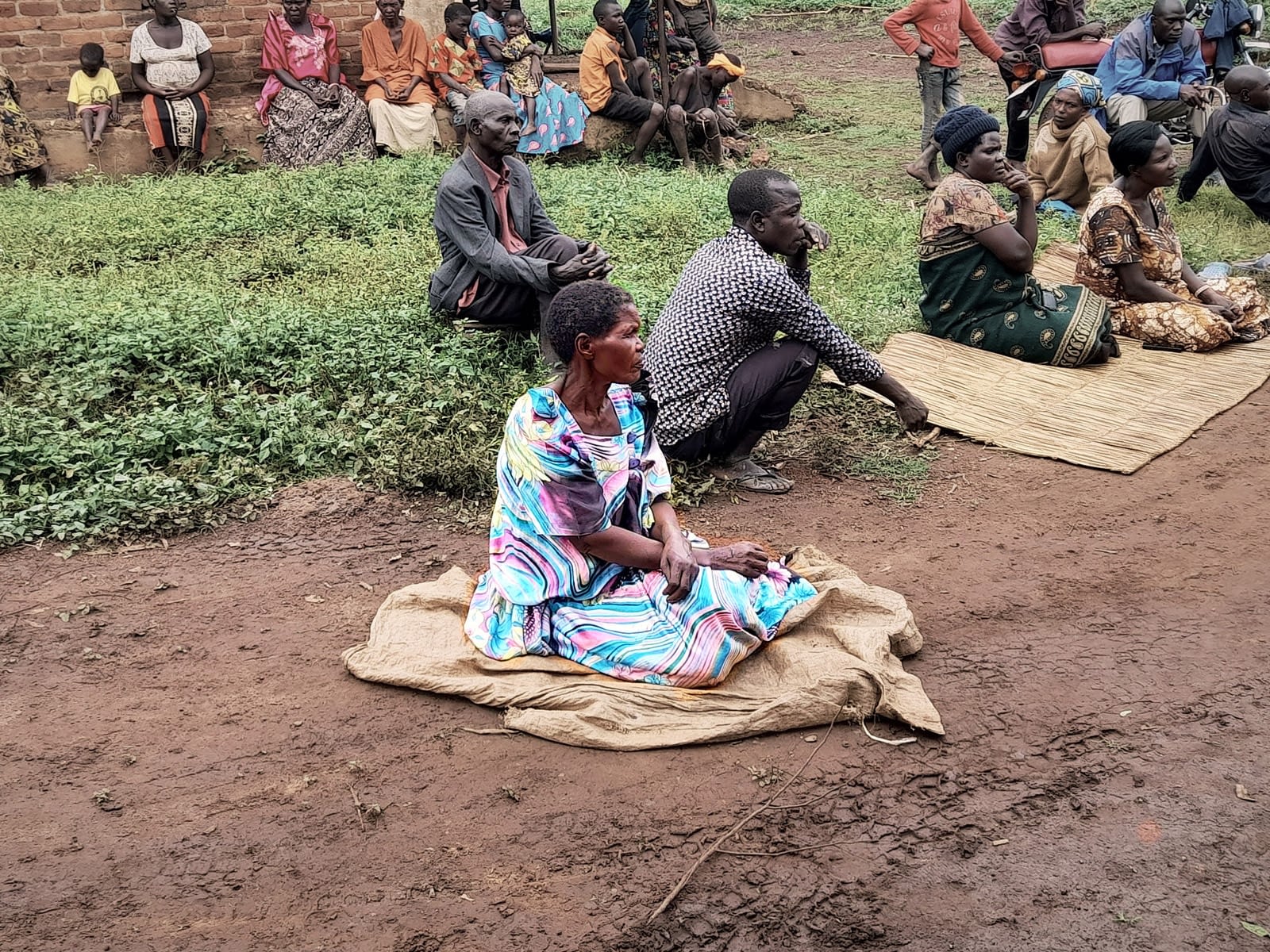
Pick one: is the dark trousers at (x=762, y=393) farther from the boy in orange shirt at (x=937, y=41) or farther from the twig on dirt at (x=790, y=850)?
the boy in orange shirt at (x=937, y=41)

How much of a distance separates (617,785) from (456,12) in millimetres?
8309

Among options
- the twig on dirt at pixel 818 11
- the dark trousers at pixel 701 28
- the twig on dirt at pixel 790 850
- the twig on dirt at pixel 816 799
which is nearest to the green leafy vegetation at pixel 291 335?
the twig on dirt at pixel 816 799

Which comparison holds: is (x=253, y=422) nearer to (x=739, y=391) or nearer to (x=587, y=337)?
(x=739, y=391)

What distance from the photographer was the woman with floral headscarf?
8.45 m

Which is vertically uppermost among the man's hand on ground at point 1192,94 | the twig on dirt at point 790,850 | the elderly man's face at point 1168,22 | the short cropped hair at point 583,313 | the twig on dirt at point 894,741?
the elderly man's face at point 1168,22

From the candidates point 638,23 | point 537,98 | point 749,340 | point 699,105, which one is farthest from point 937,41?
point 749,340

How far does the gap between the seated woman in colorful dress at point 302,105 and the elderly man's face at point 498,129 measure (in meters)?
4.59

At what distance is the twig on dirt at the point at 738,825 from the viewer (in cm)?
290

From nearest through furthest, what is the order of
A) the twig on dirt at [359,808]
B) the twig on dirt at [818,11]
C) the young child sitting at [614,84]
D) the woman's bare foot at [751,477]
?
the twig on dirt at [359,808] → the woman's bare foot at [751,477] → the young child sitting at [614,84] → the twig on dirt at [818,11]

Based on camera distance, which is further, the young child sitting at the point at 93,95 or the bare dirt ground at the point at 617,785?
the young child sitting at the point at 93,95

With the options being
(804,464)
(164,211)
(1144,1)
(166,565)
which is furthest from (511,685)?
(1144,1)

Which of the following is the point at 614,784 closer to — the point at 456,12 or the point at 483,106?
the point at 483,106

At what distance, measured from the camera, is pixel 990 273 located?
6.09 meters

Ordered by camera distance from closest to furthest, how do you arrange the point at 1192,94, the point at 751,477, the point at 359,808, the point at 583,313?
1. the point at 359,808
2. the point at 583,313
3. the point at 751,477
4. the point at 1192,94
